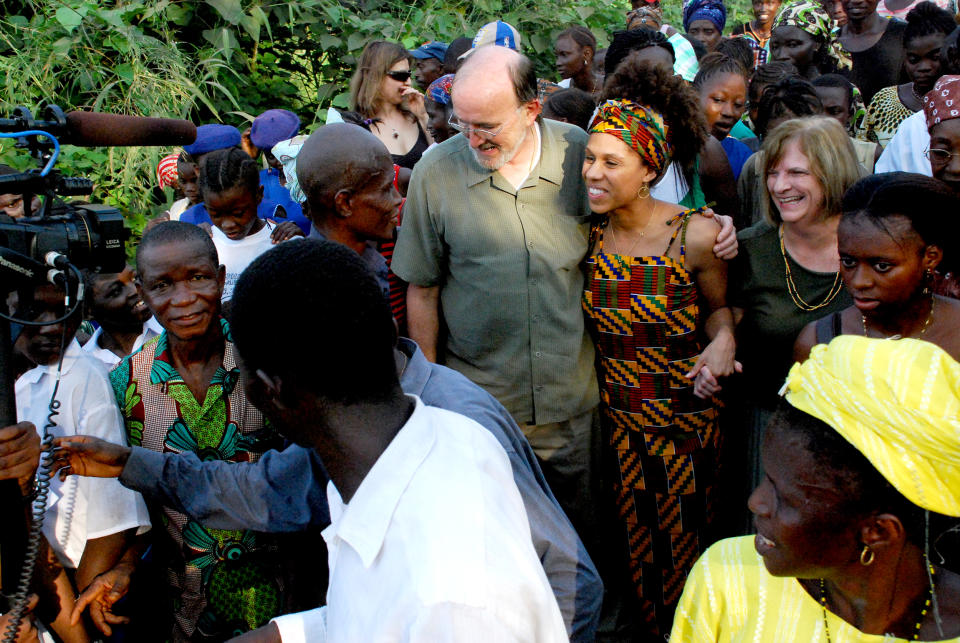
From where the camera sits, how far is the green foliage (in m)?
6.26

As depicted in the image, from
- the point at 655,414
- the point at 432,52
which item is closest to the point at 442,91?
the point at 432,52

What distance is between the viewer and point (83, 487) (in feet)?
8.13

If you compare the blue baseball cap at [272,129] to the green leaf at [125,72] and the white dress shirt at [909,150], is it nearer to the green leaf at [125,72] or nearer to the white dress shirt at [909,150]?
the green leaf at [125,72]

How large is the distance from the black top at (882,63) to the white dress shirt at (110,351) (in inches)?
208

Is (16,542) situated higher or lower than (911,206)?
lower

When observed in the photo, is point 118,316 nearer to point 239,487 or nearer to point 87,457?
point 87,457

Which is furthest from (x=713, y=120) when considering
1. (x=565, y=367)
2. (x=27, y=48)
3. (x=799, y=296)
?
(x=27, y=48)

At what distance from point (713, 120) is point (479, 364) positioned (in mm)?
2372

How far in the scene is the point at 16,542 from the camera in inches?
77.9

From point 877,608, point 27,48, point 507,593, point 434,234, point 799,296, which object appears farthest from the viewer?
point 27,48

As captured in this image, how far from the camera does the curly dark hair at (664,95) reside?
10.6 feet

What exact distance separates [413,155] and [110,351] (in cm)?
251

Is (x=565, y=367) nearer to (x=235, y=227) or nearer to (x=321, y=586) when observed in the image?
(x=321, y=586)

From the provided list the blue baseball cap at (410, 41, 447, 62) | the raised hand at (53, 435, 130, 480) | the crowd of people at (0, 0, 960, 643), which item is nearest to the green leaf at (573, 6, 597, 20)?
the blue baseball cap at (410, 41, 447, 62)
